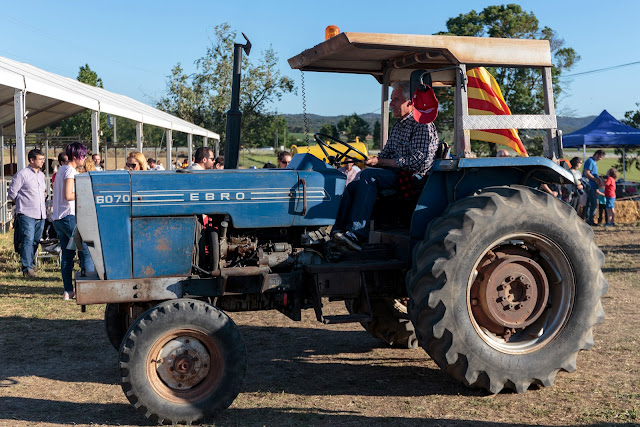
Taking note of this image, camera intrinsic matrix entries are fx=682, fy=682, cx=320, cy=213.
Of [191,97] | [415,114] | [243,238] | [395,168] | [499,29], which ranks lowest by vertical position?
[243,238]

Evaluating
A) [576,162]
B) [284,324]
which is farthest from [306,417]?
[576,162]

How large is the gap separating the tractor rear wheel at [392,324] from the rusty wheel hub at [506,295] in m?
1.10

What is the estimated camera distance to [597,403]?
4516 millimetres

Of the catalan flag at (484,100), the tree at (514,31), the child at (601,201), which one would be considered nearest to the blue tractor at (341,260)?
the catalan flag at (484,100)

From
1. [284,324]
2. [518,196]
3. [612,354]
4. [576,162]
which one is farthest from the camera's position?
[576,162]

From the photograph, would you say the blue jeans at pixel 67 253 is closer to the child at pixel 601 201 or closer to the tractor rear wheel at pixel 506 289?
the tractor rear wheel at pixel 506 289

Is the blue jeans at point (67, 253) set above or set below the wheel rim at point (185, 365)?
above

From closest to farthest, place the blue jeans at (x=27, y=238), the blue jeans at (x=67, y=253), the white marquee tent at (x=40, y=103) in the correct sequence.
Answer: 1. the blue jeans at (x=67, y=253)
2. the blue jeans at (x=27, y=238)
3. the white marquee tent at (x=40, y=103)

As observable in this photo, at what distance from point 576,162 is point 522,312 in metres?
10.7

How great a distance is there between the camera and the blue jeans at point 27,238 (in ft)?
32.6

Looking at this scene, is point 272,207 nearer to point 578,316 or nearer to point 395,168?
point 395,168

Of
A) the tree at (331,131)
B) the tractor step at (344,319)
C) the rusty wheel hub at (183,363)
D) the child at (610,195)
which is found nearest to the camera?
the rusty wheel hub at (183,363)

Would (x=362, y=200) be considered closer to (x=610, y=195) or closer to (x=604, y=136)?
(x=610, y=195)

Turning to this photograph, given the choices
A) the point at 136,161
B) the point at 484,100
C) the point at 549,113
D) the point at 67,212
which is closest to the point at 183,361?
the point at 549,113
